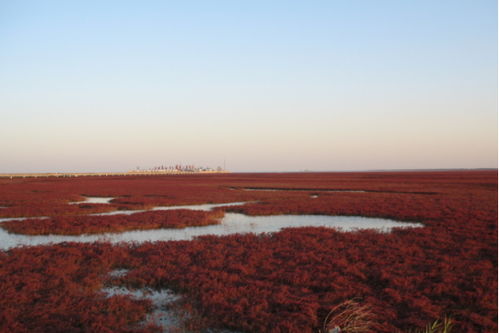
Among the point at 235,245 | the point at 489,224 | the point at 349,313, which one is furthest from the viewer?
the point at 489,224

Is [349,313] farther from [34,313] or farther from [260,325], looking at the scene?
[34,313]

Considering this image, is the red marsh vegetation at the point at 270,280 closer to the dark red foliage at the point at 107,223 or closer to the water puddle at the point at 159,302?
the water puddle at the point at 159,302

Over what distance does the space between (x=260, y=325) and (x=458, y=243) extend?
39.9ft

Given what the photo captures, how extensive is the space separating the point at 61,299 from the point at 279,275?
243 inches

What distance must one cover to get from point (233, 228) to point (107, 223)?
24.6 ft

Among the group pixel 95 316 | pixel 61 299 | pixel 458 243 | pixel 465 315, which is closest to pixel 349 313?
pixel 465 315

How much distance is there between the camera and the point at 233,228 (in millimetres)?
20938

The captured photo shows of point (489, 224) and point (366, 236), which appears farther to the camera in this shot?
point (489, 224)

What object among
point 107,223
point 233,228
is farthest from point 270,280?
point 107,223

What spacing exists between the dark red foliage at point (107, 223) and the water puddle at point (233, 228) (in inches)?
28.4

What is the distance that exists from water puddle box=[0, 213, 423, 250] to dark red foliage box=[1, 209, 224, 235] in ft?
2.37

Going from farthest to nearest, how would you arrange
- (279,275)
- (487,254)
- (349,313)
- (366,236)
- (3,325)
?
(366,236) → (487,254) → (279,275) → (349,313) → (3,325)

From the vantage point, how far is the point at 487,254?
14312 mm

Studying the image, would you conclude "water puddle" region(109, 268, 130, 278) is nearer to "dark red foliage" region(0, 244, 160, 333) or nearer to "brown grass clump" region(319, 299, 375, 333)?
"dark red foliage" region(0, 244, 160, 333)
